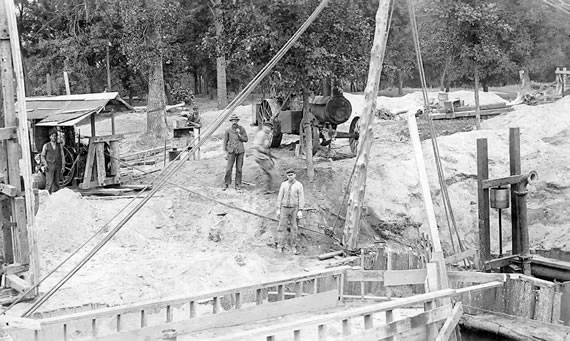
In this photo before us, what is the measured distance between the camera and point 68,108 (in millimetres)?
18344

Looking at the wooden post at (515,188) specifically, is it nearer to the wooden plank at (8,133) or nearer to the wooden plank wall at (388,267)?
the wooden plank wall at (388,267)

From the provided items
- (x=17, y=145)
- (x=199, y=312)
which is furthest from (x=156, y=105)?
(x=199, y=312)

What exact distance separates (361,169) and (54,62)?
25605mm

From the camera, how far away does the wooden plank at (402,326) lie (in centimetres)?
774

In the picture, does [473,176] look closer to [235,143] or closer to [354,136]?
[354,136]

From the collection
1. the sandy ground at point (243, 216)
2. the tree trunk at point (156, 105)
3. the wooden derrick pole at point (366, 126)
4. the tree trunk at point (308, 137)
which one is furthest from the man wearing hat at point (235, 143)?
the tree trunk at point (156, 105)

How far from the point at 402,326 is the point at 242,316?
83.5 inches

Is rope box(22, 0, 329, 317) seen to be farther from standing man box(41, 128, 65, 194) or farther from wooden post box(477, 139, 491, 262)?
standing man box(41, 128, 65, 194)

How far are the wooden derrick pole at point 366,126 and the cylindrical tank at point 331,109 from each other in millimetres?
5079

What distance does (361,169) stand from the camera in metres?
14.4

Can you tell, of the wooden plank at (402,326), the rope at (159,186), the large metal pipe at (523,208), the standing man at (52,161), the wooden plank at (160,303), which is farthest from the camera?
the standing man at (52,161)

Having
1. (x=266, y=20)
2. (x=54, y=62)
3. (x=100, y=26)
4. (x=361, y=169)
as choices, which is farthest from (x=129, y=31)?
(x=361, y=169)

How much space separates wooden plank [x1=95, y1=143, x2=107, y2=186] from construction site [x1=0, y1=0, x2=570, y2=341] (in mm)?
28

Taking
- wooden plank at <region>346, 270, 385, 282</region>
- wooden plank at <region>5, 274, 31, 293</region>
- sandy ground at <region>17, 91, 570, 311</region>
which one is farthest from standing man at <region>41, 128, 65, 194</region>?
wooden plank at <region>346, 270, 385, 282</region>
